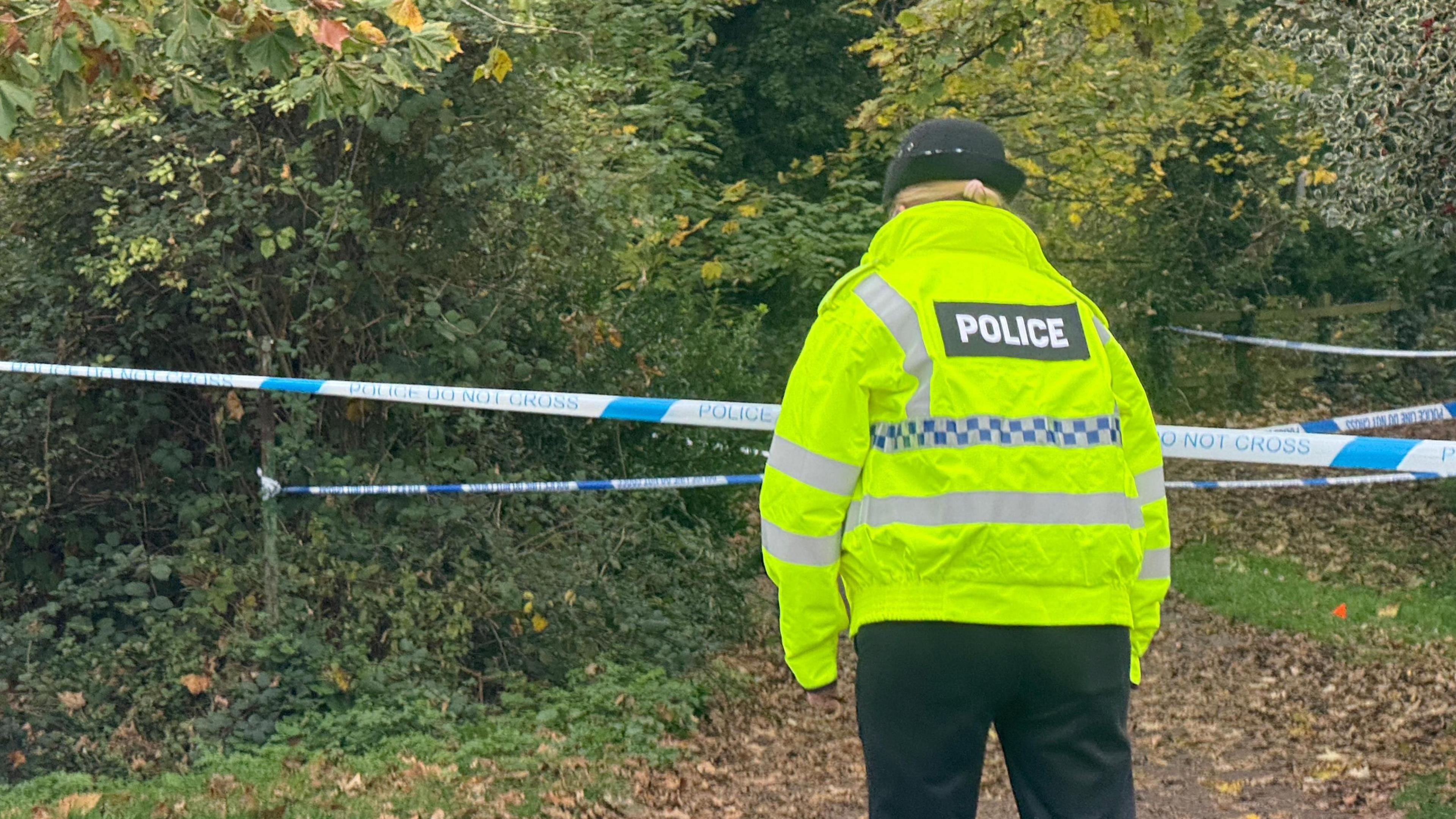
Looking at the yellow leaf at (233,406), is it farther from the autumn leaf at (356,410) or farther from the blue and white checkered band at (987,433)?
the blue and white checkered band at (987,433)

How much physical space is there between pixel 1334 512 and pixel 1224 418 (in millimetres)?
5261

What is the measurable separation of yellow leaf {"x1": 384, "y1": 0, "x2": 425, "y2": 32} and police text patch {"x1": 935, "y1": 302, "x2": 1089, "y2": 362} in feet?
9.53

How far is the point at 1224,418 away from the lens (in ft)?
68.0

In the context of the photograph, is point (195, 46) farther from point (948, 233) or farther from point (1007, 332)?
point (1007, 332)

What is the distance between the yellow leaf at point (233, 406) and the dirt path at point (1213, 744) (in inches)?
108

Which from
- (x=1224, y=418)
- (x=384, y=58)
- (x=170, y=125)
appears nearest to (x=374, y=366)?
(x=170, y=125)

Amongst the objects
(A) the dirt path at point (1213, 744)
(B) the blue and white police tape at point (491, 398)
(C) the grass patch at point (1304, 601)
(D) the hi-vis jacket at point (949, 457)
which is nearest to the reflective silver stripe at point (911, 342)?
(D) the hi-vis jacket at point (949, 457)

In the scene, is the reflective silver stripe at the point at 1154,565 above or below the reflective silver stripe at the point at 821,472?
below

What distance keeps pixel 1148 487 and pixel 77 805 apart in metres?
4.35

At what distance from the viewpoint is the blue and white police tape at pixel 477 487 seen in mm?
7691

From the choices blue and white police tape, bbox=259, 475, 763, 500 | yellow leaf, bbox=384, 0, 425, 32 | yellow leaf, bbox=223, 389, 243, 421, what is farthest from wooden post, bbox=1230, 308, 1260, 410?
yellow leaf, bbox=384, 0, 425, 32

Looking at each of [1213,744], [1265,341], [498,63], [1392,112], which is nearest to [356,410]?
[498,63]

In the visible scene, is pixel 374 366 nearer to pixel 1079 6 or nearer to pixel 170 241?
pixel 170 241

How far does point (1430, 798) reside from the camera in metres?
6.20
